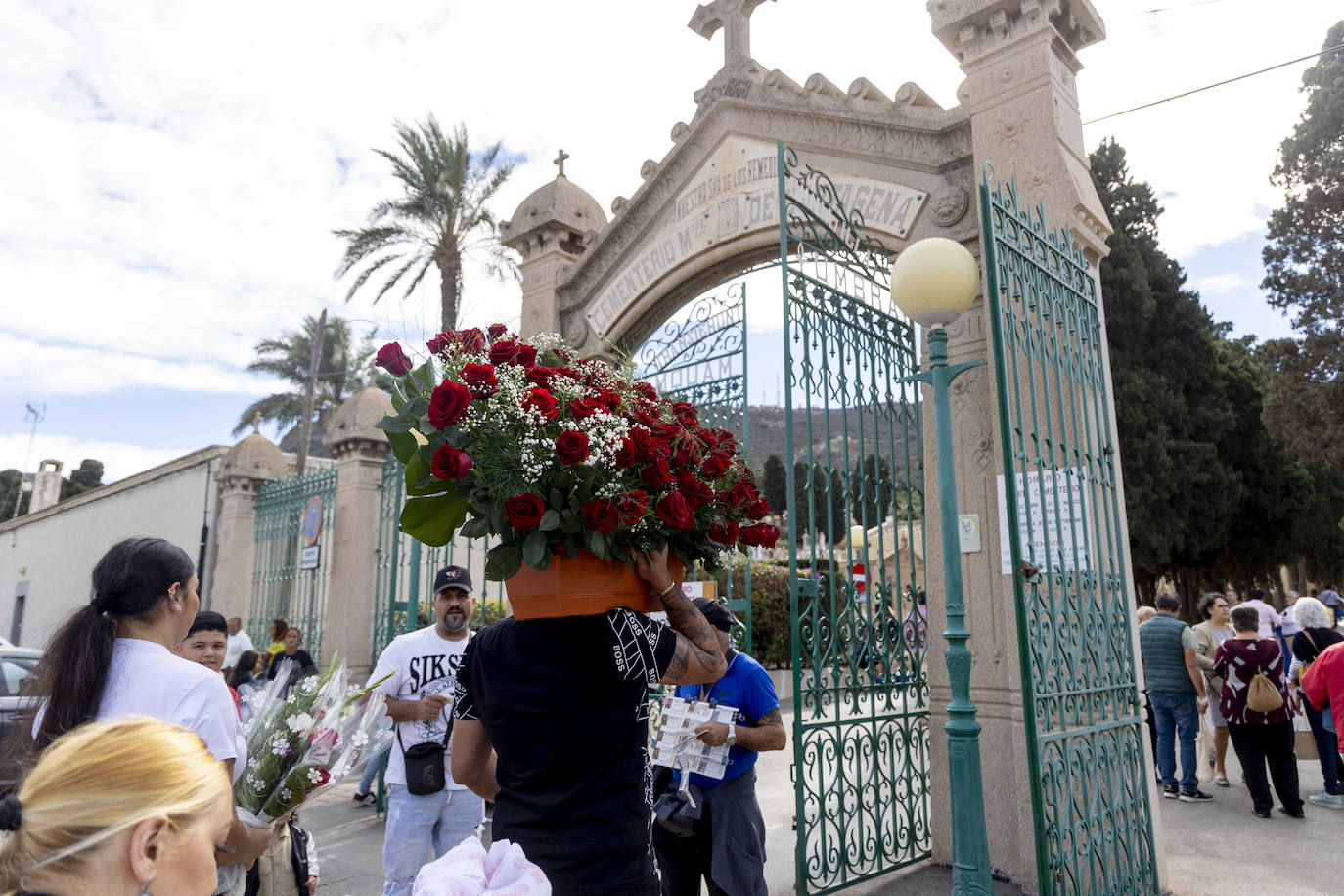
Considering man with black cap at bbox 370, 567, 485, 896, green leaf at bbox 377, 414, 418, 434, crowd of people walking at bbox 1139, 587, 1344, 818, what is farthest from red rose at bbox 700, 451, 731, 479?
crowd of people walking at bbox 1139, 587, 1344, 818

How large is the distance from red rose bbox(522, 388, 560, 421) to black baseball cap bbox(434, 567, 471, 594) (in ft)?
9.47

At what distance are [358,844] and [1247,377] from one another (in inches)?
1143

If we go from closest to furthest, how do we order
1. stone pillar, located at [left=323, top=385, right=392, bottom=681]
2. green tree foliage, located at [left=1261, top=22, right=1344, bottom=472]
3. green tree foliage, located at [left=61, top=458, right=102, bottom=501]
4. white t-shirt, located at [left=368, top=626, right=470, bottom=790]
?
white t-shirt, located at [left=368, top=626, right=470, bottom=790]
stone pillar, located at [left=323, top=385, right=392, bottom=681]
green tree foliage, located at [left=1261, top=22, right=1344, bottom=472]
green tree foliage, located at [left=61, top=458, right=102, bottom=501]

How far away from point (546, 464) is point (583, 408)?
0.58 feet

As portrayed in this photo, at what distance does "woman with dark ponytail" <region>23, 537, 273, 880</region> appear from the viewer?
2207 millimetres

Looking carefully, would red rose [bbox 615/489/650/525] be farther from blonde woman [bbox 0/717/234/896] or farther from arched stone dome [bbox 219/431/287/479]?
arched stone dome [bbox 219/431/287/479]

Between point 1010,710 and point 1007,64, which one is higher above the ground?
point 1007,64

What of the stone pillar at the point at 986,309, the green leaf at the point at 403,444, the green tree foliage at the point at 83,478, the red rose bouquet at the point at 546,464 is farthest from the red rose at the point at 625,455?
the green tree foliage at the point at 83,478

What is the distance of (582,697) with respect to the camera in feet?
7.48

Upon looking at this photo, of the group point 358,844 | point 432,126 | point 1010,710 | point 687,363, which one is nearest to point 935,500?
point 1010,710

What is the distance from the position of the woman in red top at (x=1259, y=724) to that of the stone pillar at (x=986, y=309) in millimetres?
2991

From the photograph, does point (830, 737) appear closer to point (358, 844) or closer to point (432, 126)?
point (358, 844)

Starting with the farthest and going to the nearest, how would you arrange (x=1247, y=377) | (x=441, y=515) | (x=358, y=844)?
(x=1247, y=377)
(x=358, y=844)
(x=441, y=515)

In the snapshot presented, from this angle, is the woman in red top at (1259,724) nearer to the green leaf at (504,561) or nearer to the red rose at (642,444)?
the red rose at (642,444)
